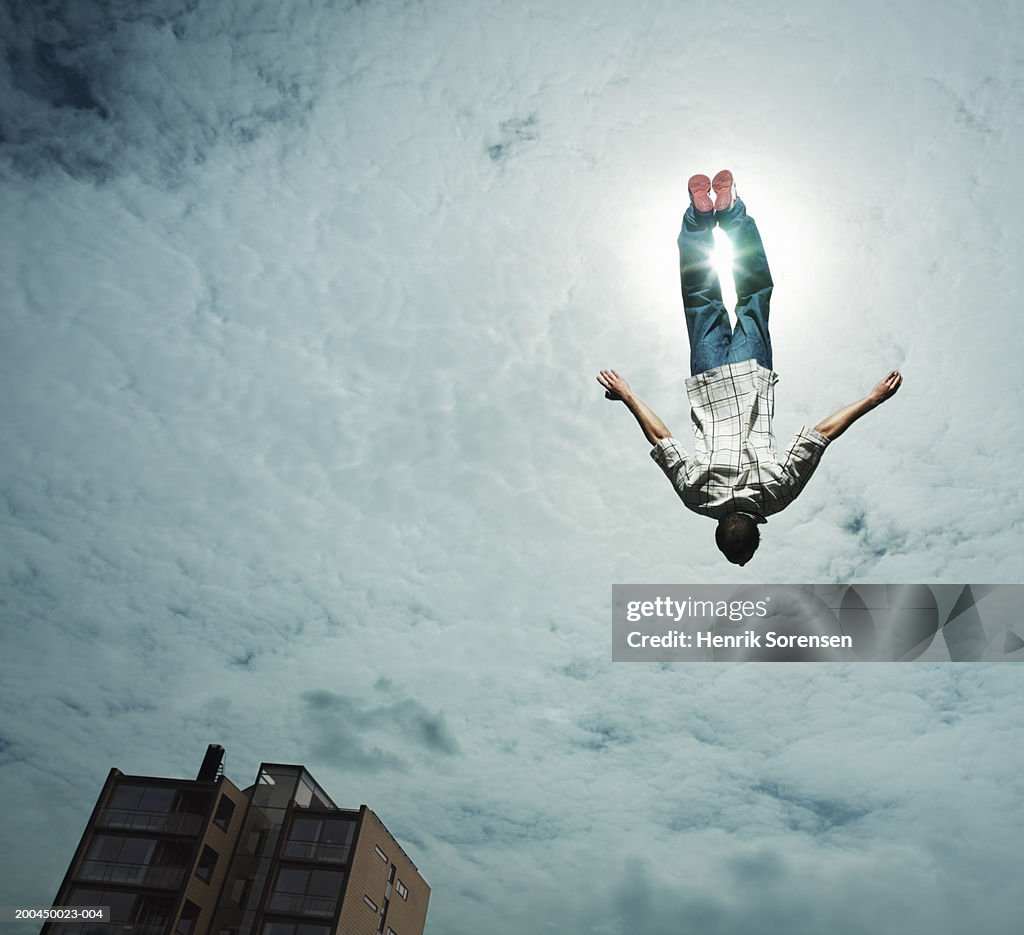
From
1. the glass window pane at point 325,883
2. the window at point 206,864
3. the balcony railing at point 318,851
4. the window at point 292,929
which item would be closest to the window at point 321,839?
the balcony railing at point 318,851

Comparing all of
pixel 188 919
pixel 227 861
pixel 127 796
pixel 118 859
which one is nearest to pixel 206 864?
pixel 227 861

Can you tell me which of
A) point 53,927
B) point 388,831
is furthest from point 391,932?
point 53,927

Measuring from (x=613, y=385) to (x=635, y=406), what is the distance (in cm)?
21

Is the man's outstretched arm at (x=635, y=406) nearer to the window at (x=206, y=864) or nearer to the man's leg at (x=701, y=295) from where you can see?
the man's leg at (x=701, y=295)

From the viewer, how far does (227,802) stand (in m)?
23.4

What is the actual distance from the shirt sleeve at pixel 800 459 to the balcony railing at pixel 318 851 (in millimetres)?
21387

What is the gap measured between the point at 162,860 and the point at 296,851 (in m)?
3.32

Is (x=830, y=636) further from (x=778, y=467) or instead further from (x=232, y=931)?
(x=232, y=931)

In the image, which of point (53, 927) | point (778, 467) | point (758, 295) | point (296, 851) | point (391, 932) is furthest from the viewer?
point (391, 932)

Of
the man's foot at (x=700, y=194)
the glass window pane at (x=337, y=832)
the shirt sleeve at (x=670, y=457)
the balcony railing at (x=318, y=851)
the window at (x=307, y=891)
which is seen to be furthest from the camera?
the glass window pane at (x=337, y=832)

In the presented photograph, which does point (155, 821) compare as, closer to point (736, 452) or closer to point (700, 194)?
point (736, 452)

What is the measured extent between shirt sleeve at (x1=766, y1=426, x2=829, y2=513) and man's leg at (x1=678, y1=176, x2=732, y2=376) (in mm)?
767

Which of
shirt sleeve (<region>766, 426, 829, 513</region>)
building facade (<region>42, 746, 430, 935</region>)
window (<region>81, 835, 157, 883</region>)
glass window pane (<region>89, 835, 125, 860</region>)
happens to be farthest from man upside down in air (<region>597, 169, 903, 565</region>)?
glass window pane (<region>89, 835, 125, 860</region>)

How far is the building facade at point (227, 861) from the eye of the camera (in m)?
21.4
